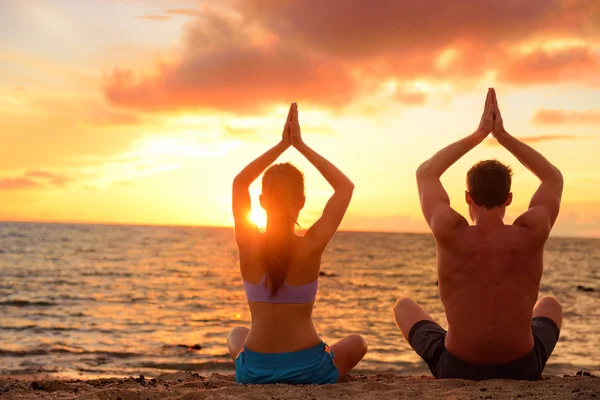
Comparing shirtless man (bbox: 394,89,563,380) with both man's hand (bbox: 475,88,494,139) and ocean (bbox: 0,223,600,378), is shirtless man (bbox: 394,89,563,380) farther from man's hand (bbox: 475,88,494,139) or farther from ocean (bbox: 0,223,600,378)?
ocean (bbox: 0,223,600,378)

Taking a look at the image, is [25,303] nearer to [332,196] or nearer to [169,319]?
[169,319]

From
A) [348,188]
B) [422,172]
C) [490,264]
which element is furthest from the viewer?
[348,188]

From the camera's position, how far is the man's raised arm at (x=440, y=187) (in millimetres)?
4184

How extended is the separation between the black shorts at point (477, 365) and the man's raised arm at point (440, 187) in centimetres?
108

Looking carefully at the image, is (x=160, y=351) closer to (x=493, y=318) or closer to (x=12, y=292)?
(x=493, y=318)

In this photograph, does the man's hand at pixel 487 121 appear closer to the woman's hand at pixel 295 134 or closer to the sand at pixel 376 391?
the woman's hand at pixel 295 134

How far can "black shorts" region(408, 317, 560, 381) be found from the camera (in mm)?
4508

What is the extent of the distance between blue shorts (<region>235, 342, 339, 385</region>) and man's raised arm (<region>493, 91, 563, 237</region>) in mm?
1920

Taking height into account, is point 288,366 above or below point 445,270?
below

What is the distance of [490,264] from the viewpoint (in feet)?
13.4

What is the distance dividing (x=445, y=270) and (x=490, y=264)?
334 mm

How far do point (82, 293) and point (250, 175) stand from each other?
18.4 meters

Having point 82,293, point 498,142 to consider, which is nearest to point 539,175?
point 498,142

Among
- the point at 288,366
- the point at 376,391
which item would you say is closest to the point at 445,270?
the point at 376,391
